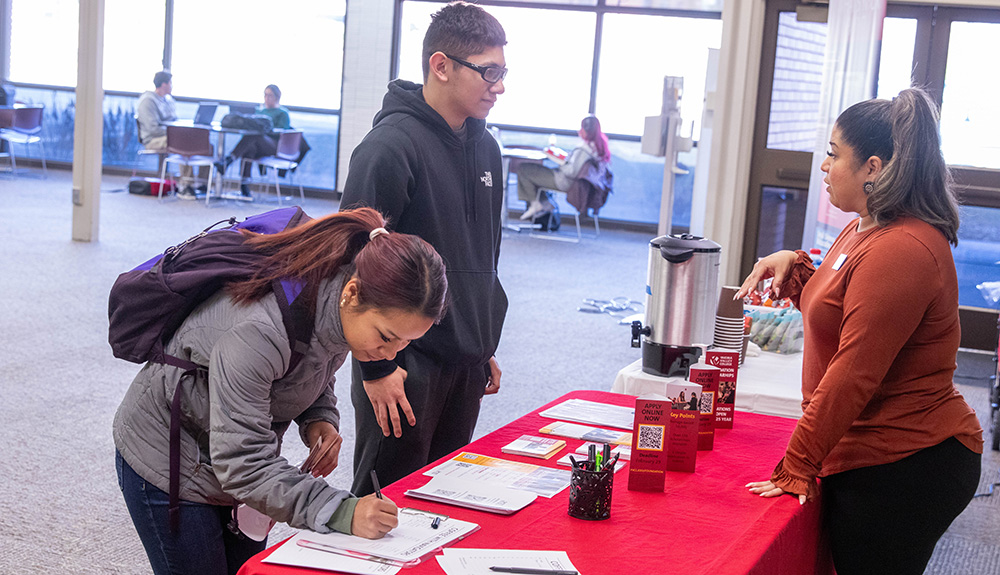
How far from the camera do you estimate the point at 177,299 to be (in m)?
1.58

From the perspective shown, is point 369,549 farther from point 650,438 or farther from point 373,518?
point 650,438

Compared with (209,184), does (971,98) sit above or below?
above

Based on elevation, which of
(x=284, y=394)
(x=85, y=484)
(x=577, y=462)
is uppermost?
(x=284, y=394)

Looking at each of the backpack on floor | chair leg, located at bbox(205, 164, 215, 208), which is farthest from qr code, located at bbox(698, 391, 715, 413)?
chair leg, located at bbox(205, 164, 215, 208)

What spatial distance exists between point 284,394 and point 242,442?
0.18 metres

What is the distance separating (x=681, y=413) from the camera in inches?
82.0

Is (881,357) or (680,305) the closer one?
(881,357)

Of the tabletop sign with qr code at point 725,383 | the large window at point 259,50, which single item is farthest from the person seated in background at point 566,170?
the tabletop sign with qr code at point 725,383

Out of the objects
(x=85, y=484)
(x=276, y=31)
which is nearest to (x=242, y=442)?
(x=85, y=484)

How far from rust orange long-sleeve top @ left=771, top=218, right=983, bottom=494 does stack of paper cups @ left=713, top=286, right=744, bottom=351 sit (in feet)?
2.98

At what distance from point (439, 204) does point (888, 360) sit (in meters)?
1.06

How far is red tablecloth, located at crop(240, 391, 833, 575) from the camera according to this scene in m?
1.61

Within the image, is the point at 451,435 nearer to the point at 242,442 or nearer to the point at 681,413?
the point at 681,413

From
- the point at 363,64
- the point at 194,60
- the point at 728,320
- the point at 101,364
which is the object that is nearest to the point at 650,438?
the point at 728,320
